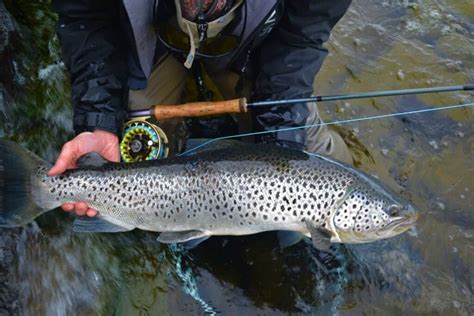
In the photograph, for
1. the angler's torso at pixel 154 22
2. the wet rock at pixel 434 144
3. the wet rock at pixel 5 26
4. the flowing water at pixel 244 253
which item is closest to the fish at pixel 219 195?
the flowing water at pixel 244 253

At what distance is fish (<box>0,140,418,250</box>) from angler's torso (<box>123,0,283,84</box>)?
71 cm

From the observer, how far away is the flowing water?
3.07 m

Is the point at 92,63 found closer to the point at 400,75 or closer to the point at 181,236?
the point at 181,236

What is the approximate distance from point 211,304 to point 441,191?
7.01 feet

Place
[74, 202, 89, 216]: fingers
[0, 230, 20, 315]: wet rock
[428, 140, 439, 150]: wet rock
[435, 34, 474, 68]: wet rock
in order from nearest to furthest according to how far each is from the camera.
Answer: [0, 230, 20, 315]: wet rock, [74, 202, 89, 216]: fingers, [428, 140, 439, 150]: wet rock, [435, 34, 474, 68]: wet rock

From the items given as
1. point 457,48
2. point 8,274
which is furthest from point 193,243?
point 457,48

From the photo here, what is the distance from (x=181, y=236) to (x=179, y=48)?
1.15m

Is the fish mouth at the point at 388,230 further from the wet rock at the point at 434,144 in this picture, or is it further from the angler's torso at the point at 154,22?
the wet rock at the point at 434,144

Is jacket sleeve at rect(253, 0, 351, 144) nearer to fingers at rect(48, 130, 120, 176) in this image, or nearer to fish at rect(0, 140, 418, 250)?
fish at rect(0, 140, 418, 250)

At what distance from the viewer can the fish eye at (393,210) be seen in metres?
2.88

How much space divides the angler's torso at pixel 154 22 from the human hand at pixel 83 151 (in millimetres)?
509

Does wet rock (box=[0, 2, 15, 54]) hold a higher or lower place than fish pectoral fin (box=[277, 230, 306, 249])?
higher

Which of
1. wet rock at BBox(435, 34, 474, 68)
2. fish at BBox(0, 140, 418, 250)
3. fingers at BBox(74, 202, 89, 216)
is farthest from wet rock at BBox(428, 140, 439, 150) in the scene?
fingers at BBox(74, 202, 89, 216)

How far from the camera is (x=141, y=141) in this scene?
3.53 metres
